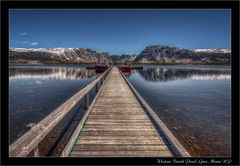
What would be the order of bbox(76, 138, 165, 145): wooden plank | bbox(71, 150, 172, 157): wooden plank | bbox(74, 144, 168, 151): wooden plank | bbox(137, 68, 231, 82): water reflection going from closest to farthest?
bbox(71, 150, 172, 157): wooden plank, bbox(74, 144, 168, 151): wooden plank, bbox(76, 138, 165, 145): wooden plank, bbox(137, 68, 231, 82): water reflection

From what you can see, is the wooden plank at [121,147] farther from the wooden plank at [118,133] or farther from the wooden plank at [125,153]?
the wooden plank at [118,133]

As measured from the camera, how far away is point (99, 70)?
45438 mm

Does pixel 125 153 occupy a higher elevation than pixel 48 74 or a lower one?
lower

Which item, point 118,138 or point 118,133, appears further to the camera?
point 118,133

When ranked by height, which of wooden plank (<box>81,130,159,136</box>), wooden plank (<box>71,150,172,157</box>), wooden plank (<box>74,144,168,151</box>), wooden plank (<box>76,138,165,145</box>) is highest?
wooden plank (<box>81,130,159,136</box>)

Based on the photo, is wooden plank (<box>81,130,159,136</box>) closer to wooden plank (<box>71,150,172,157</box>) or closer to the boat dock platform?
the boat dock platform

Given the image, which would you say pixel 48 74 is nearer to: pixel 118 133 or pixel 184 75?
pixel 184 75

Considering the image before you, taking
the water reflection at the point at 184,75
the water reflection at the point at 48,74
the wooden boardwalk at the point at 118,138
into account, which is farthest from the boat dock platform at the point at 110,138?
the water reflection at the point at 48,74

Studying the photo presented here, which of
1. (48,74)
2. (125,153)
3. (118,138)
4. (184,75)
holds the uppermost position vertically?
(48,74)

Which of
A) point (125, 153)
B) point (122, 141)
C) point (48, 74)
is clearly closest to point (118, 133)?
point (122, 141)

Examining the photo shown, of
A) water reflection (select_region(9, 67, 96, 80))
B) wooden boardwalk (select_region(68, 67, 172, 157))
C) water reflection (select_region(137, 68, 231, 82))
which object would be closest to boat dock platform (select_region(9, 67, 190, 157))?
wooden boardwalk (select_region(68, 67, 172, 157))

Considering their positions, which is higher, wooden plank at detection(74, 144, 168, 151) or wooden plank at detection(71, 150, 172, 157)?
wooden plank at detection(74, 144, 168, 151)

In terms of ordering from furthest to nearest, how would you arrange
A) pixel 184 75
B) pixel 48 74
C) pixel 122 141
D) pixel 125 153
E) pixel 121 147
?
pixel 48 74 < pixel 184 75 < pixel 122 141 < pixel 121 147 < pixel 125 153
